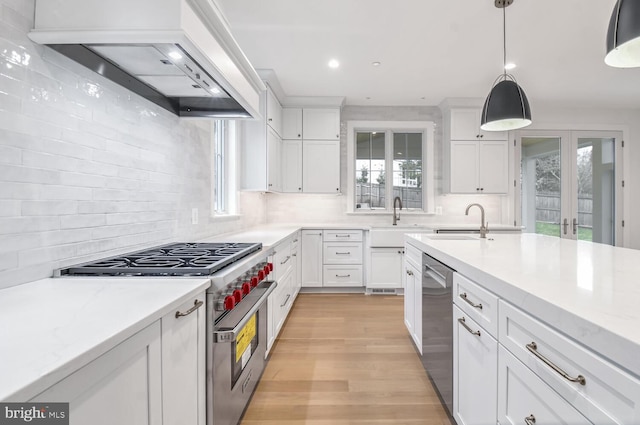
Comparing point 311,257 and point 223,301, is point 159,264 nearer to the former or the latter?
point 223,301

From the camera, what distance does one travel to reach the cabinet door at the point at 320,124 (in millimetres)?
4203

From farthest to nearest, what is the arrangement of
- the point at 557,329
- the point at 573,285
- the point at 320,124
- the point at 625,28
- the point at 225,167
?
the point at 320,124, the point at 225,167, the point at 625,28, the point at 573,285, the point at 557,329

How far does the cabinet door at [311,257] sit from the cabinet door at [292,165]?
2.31ft

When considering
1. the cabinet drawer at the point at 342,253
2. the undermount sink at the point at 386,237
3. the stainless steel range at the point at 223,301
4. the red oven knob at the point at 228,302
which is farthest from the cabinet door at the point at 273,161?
the red oven knob at the point at 228,302

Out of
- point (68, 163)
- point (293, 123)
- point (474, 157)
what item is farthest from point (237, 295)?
point (474, 157)

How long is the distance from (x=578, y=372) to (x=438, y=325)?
108cm

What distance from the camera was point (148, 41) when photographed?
3.45 ft

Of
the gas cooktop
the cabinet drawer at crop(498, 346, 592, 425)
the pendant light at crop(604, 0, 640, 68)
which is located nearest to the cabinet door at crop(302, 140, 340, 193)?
the gas cooktop

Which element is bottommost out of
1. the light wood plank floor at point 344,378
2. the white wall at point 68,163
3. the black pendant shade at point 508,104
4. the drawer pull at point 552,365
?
the light wood plank floor at point 344,378

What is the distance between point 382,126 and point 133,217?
3813mm

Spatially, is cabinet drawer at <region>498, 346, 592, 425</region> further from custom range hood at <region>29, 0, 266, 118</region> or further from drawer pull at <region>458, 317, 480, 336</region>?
custom range hood at <region>29, 0, 266, 118</region>

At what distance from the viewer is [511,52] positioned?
2.93m

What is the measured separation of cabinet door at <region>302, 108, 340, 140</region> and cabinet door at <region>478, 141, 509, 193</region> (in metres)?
2.09

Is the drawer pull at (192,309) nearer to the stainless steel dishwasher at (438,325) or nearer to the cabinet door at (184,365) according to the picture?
the cabinet door at (184,365)
